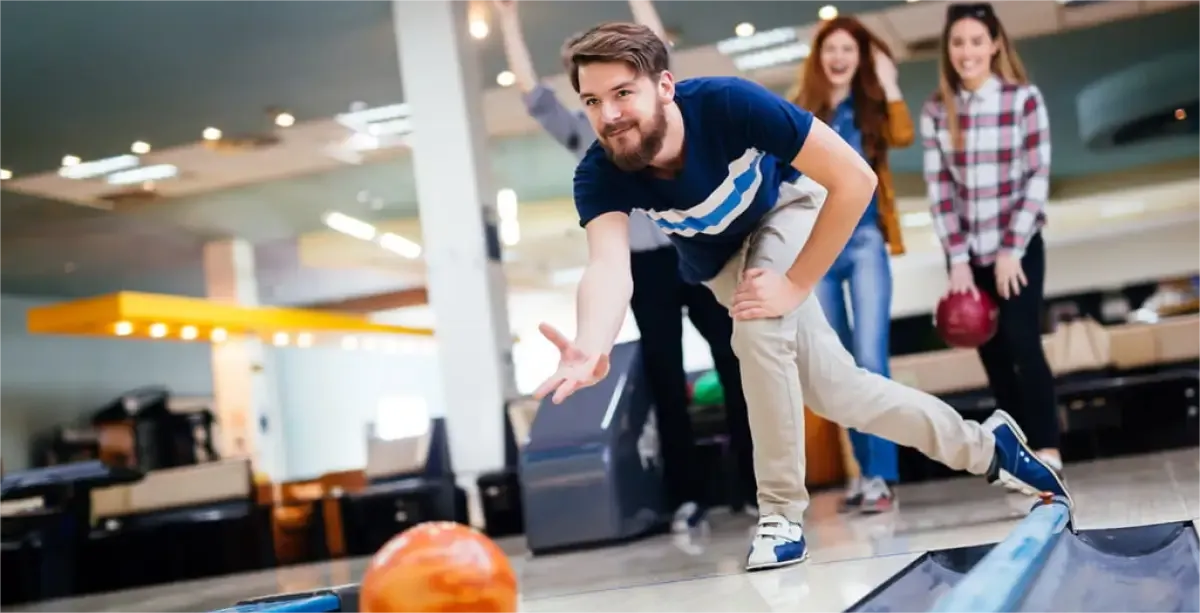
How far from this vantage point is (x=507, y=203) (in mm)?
12219

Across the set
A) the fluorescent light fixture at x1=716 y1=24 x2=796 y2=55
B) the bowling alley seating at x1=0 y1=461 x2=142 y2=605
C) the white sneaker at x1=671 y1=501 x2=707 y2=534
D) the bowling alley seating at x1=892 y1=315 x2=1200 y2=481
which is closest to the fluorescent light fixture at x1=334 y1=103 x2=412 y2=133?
the fluorescent light fixture at x1=716 y1=24 x2=796 y2=55

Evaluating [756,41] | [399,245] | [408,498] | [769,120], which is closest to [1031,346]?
[769,120]

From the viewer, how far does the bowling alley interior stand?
221 cm

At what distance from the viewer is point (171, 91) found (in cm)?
705

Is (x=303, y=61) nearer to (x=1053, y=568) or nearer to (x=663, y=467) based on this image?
(x=663, y=467)

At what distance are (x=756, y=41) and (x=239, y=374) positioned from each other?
28.3ft

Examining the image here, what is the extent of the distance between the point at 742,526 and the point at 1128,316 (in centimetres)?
875

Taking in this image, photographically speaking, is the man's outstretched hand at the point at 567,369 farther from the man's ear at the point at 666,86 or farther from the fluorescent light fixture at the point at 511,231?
the fluorescent light fixture at the point at 511,231

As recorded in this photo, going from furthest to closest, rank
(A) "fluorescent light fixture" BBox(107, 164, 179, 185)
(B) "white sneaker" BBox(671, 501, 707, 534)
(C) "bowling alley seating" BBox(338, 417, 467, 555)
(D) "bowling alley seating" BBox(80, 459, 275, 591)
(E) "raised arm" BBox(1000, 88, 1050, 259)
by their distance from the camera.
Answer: (A) "fluorescent light fixture" BBox(107, 164, 179, 185)
(D) "bowling alley seating" BBox(80, 459, 275, 591)
(C) "bowling alley seating" BBox(338, 417, 467, 555)
(B) "white sneaker" BBox(671, 501, 707, 534)
(E) "raised arm" BBox(1000, 88, 1050, 259)

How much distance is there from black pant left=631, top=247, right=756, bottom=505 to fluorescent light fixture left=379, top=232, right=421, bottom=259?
391 inches

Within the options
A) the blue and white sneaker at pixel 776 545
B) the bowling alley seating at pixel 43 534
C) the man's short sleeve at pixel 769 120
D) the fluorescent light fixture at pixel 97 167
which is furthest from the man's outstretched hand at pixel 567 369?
the fluorescent light fixture at pixel 97 167

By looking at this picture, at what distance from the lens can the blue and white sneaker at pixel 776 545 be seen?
7.13 feet

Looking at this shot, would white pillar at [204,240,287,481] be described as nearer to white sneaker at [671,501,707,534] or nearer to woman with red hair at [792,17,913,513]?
white sneaker at [671,501,707,534]

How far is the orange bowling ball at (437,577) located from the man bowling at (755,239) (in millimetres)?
279
